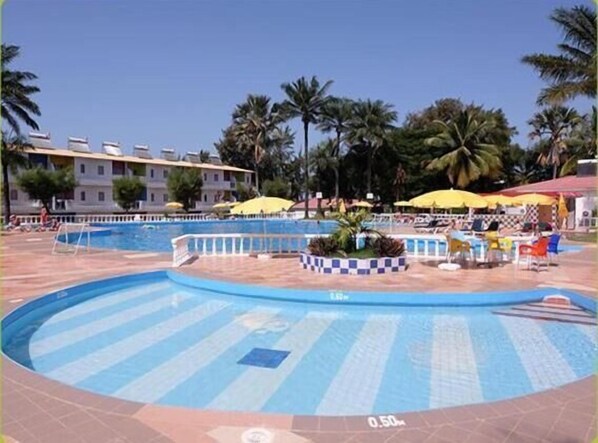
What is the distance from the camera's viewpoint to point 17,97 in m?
29.8

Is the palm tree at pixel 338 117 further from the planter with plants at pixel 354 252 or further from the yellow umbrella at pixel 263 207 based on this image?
the planter with plants at pixel 354 252

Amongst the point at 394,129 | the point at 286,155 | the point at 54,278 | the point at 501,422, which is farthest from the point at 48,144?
the point at 501,422

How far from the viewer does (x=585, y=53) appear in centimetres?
1988

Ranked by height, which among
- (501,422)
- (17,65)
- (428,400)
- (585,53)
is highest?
(17,65)

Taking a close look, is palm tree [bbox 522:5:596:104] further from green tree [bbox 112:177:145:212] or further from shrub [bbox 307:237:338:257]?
green tree [bbox 112:177:145:212]

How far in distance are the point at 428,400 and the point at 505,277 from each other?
6.97 m

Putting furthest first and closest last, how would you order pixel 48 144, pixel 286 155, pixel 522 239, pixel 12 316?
pixel 286 155, pixel 48 144, pixel 522 239, pixel 12 316

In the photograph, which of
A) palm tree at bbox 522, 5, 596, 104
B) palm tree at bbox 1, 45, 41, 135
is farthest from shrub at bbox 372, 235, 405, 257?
palm tree at bbox 1, 45, 41, 135

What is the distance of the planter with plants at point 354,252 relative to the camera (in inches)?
479

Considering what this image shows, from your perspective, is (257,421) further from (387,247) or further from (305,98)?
(305,98)

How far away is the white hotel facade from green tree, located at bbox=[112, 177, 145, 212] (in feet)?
10.6

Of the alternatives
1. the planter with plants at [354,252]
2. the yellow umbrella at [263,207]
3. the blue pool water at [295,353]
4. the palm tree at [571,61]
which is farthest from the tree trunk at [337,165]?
the blue pool water at [295,353]

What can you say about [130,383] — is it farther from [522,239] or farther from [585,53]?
[585,53]

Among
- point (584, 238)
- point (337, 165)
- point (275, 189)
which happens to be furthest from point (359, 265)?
point (275, 189)
